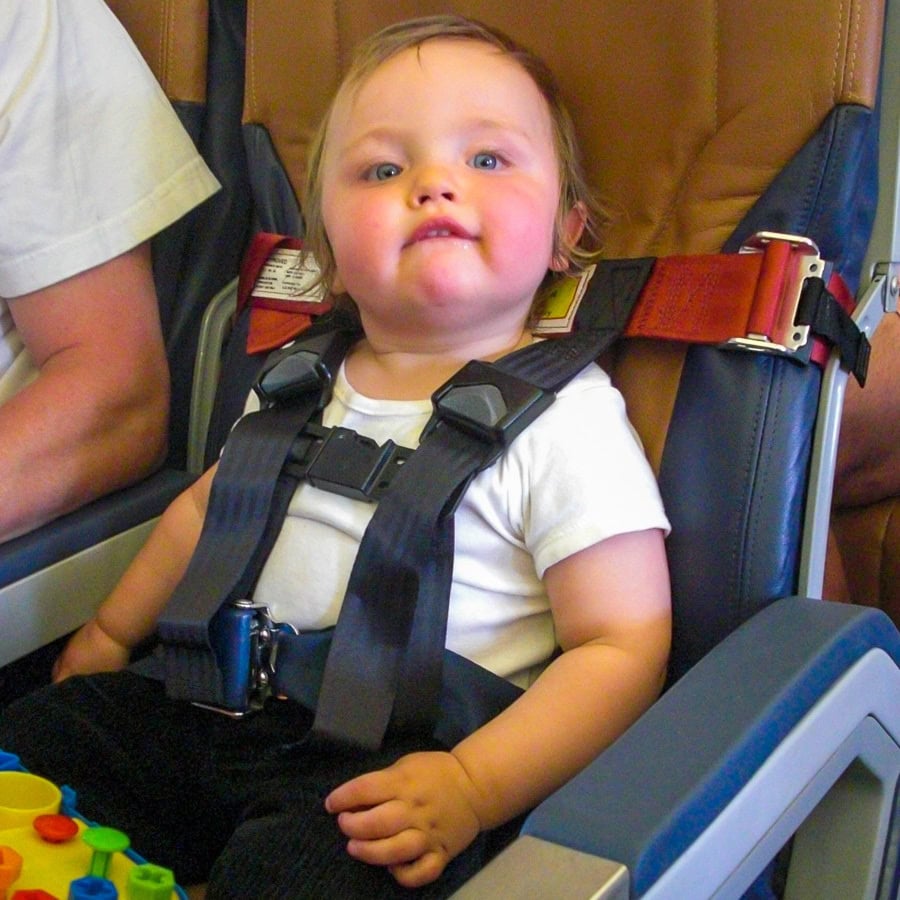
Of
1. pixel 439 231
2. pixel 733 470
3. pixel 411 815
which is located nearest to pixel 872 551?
pixel 733 470

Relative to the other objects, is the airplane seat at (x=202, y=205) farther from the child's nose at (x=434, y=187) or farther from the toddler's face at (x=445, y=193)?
the child's nose at (x=434, y=187)

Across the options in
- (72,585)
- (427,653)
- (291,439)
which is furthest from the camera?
(72,585)

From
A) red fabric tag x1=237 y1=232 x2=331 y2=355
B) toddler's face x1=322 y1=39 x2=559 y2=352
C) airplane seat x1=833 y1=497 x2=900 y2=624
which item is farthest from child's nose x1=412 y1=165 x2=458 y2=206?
airplane seat x1=833 y1=497 x2=900 y2=624

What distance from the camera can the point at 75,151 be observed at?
4.39 ft

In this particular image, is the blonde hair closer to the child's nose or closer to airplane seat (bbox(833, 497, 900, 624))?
the child's nose

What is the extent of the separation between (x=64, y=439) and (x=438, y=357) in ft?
1.39

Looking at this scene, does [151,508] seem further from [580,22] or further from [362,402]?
[580,22]

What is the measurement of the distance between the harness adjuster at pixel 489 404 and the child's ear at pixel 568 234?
17 centimetres

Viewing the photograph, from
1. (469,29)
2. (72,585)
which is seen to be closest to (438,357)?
A: (469,29)

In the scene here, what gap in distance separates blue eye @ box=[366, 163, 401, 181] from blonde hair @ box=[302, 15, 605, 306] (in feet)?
0.34

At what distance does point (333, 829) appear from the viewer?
89 cm

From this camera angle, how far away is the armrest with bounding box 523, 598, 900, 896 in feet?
2.23

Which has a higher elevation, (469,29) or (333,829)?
(469,29)

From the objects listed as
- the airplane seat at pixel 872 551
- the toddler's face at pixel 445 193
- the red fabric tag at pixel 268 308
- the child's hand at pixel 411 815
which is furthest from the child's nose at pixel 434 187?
the airplane seat at pixel 872 551
